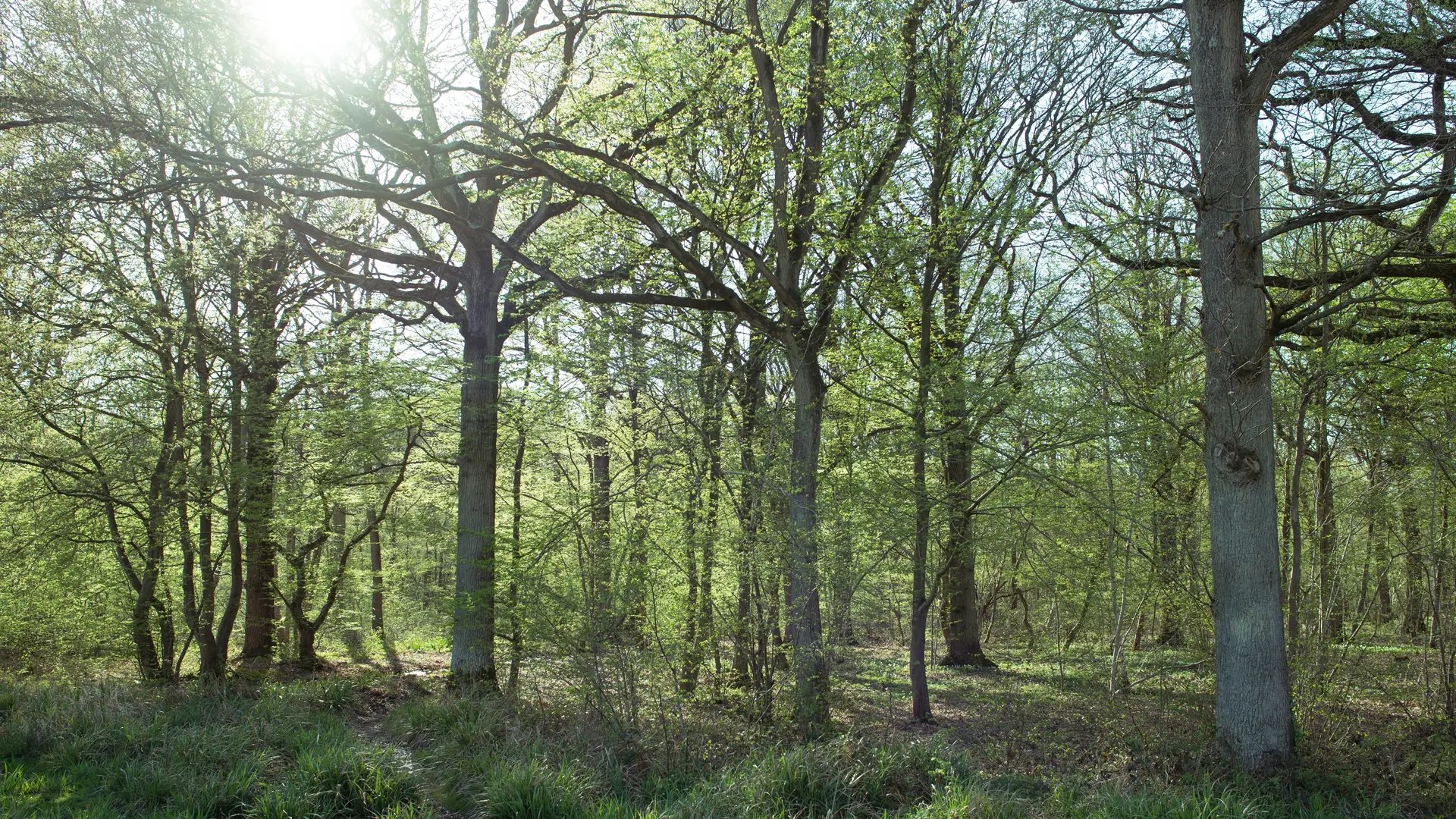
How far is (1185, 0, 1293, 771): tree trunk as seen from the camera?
225 inches

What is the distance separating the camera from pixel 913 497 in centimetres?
774

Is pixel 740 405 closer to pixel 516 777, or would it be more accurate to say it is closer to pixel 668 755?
pixel 668 755

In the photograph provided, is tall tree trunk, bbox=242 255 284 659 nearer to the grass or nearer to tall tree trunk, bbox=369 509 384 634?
the grass

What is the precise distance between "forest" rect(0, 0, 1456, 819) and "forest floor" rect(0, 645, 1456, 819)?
0.19ft

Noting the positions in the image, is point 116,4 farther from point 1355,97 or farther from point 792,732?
point 1355,97

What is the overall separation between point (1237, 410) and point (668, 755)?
Answer: 17.1 ft

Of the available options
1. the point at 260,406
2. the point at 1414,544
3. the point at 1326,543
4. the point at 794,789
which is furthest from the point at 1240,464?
the point at 260,406

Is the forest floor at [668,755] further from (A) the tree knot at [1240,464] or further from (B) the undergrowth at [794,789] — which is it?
(A) the tree knot at [1240,464]

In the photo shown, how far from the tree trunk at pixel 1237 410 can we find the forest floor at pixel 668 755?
54 cm

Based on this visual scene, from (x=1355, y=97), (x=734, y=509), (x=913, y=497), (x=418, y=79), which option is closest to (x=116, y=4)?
(x=418, y=79)

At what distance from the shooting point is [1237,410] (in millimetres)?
5887

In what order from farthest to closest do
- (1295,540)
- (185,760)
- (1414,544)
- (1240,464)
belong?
1. (1414,544)
2. (1295,540)
3. (1240,464)
4. (185,760)

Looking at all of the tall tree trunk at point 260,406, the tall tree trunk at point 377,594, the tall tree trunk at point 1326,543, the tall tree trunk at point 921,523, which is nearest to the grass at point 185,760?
the tall tree trunk at point 260,406

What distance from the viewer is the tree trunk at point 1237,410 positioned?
5.72 metres
